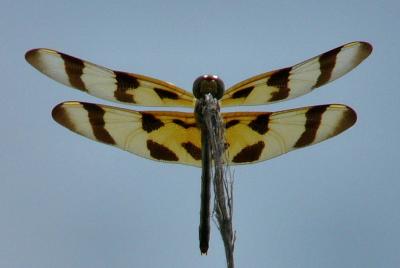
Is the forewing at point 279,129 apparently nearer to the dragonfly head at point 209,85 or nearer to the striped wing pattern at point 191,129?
the striped wing pattern at point 191,129

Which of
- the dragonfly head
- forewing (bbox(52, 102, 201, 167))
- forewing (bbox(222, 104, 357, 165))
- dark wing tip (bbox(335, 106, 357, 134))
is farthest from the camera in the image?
forewing (bbox(52, 102, 201, 167))

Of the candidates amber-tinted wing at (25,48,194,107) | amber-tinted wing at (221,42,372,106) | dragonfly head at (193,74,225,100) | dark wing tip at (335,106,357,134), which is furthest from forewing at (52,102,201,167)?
dark wing tip at (335,106,357,134)

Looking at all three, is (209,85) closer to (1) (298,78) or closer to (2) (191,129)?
(2) (191,129)

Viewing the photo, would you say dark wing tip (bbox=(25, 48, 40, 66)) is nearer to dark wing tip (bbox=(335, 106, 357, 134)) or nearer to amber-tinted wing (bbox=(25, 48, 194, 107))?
amber-tinted wing (bbox=(25, 48, 194, 107))

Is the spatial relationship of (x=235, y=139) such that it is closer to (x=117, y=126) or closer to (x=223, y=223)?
→ (x=117, y=126)

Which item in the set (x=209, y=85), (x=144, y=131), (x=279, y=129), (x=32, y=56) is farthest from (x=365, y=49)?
(x=32, y=56)

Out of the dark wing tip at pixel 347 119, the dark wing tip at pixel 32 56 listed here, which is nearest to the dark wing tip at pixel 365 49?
the dark wing tip at pixel 347 119
